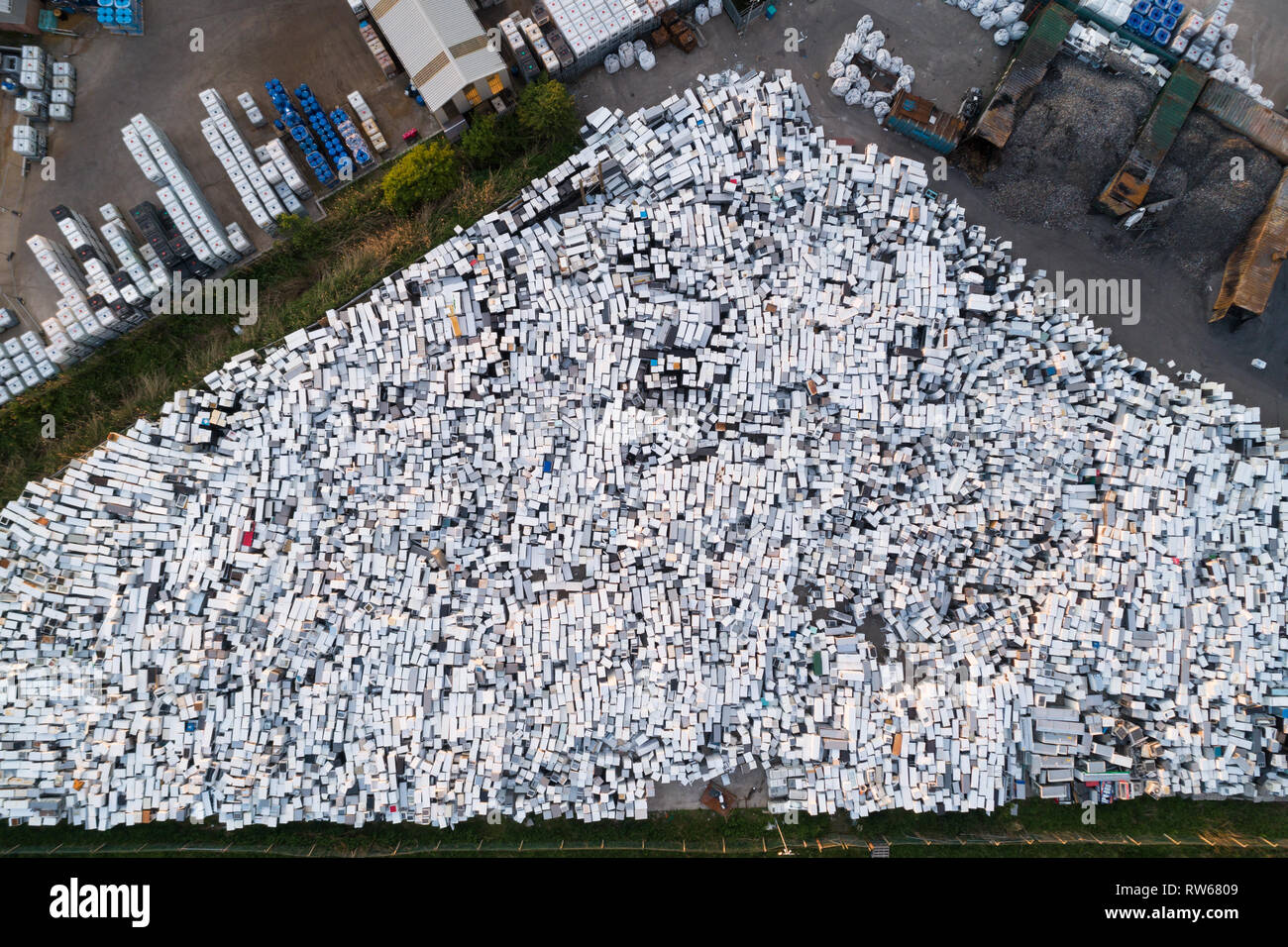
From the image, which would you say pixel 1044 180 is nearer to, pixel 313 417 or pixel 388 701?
pixel 313 417

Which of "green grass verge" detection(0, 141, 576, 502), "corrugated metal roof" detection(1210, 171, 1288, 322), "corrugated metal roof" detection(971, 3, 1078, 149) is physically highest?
"green grass verge" detection(0, 141, 576, 502)

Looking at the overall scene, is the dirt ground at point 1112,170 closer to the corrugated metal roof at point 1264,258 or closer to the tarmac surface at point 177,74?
the corrugated metal roof at point 1264,258

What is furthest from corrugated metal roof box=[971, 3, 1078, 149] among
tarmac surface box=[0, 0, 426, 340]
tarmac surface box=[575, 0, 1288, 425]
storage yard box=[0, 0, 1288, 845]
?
tarmac surface box=[0, 0, 426, 340]

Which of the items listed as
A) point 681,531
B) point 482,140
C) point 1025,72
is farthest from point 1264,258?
point 482,140

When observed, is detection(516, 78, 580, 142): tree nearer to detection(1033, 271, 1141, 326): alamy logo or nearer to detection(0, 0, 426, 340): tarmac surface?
detection(0, 0, 426, 340): tarmac surface

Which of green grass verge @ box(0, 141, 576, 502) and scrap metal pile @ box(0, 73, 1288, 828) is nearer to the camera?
scrap metal pile @ box(0, 73, 1288, 828)

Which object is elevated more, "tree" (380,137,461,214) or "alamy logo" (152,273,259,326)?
"alamy logo" (152,273,259,326)
